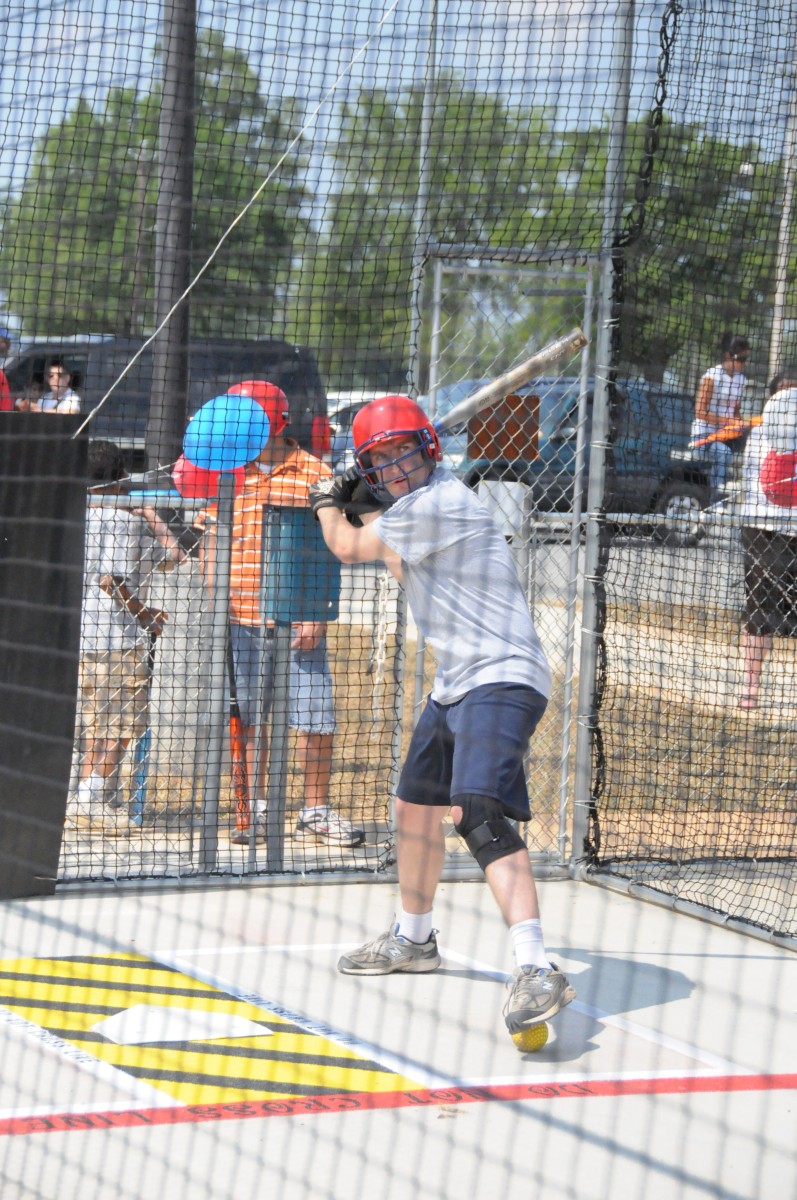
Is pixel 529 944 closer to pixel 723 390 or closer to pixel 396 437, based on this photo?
pixel 396 437

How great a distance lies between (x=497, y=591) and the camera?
4.14 m

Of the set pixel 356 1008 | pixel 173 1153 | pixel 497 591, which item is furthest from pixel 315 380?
pixel 173 1153

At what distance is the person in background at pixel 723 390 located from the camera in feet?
19.4

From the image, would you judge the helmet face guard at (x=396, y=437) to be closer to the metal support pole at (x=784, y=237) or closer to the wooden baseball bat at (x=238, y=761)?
the wooden baseball bat at (x=238, y=761)

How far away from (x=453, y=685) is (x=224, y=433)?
1.87 meters

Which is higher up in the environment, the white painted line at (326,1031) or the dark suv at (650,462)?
the dark suv at (650,462)

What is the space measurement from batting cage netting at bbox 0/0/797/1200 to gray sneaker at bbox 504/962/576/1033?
17 millimetres

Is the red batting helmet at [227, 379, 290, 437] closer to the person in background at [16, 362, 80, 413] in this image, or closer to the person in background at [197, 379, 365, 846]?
the person in background at [197, 379, 365, 846]

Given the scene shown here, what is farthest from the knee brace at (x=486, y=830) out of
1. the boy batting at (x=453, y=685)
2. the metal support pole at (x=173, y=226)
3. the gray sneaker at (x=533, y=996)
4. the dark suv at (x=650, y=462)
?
the metal support pole at (x=173, y=226)

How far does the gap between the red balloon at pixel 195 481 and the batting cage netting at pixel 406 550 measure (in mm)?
33

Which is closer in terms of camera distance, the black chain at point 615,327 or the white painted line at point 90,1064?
the white painted line at point 90,1064

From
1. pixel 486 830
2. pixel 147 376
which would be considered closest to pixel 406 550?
pixel 486 830

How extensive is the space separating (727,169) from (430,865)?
3.09m

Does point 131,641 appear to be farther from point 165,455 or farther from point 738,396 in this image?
point 738,396
